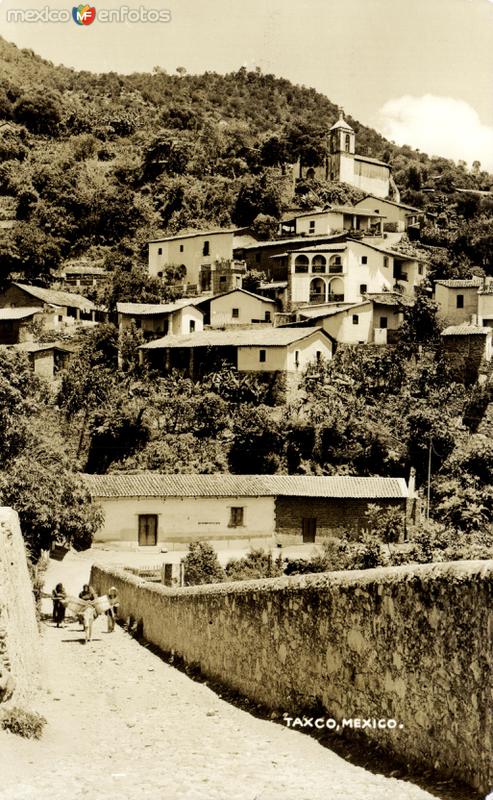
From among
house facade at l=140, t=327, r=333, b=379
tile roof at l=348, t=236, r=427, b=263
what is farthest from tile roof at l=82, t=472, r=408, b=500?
tile roof at l=348, t=236, r=427, b=263

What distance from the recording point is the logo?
30.1 feet

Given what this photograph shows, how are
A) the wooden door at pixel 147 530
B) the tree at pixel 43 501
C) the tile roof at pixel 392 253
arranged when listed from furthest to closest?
the tile roof at pixel 392 253, the wooden door at pixel 147 530, the tree at pixel 43 501

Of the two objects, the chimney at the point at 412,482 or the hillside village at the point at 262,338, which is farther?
the hillside village at the point at 262,338

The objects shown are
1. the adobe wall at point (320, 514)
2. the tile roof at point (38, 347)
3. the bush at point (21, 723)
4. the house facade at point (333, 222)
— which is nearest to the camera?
the bush at point (21, 723)

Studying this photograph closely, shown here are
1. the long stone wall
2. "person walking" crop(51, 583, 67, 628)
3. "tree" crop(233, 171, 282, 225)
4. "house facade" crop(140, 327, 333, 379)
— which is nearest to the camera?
the long stone wall

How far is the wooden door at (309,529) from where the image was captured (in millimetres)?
31500

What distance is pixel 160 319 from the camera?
44.2 meters

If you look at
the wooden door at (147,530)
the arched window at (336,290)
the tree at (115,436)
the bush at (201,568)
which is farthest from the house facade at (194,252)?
the bush at (201,568)

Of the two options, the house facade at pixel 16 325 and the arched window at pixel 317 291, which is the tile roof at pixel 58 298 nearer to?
the house facade at pixel 16 325

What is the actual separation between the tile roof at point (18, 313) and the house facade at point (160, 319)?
4.12m

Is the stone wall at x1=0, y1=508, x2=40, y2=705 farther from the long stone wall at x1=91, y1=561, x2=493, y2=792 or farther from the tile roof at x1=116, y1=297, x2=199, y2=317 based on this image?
the tile roof at x1=116, y1=297, x2=199, y2=317

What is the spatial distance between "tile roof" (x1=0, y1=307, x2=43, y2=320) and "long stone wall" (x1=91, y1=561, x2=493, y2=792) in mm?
36868

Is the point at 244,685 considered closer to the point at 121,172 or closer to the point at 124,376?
the point at 124,376

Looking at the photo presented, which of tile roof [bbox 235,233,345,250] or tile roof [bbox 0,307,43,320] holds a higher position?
tile roof [bbox 235,233,345,250]
